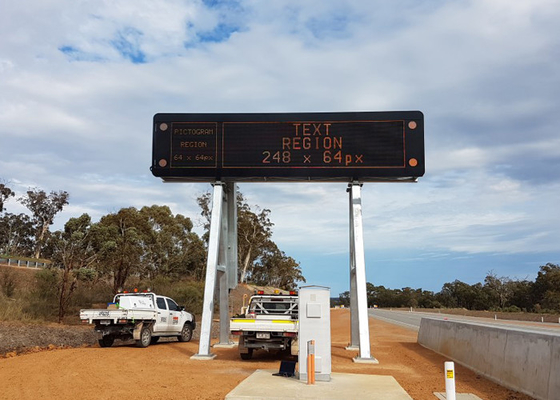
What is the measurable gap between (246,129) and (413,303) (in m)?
110

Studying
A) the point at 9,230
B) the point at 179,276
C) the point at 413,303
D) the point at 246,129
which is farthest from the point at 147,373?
the point at 413,303

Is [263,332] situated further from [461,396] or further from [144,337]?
[461,396]

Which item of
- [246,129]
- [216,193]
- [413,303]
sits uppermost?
[246,129]

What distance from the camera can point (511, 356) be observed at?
11469 millimetres

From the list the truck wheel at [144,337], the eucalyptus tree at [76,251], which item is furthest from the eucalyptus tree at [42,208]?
the truck wheel at [144,337]

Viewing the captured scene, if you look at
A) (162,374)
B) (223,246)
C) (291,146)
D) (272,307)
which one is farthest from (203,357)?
(291,146)

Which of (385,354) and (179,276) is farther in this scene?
(179,276)

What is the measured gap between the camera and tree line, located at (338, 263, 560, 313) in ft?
→ 260

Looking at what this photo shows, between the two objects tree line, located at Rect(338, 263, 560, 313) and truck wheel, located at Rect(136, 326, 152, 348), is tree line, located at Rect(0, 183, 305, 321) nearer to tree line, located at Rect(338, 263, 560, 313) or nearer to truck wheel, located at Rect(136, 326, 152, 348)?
truck wheel, located at Rect(136, 326, 152, 348)

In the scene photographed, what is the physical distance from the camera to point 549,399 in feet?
30.6

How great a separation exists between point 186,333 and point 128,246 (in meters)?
25.8

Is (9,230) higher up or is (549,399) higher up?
(9,230)

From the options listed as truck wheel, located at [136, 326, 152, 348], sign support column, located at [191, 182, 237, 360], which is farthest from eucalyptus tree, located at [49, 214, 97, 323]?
sign support column, located at [191, 182, 237, 360]

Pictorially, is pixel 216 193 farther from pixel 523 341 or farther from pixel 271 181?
pixel 523 341
